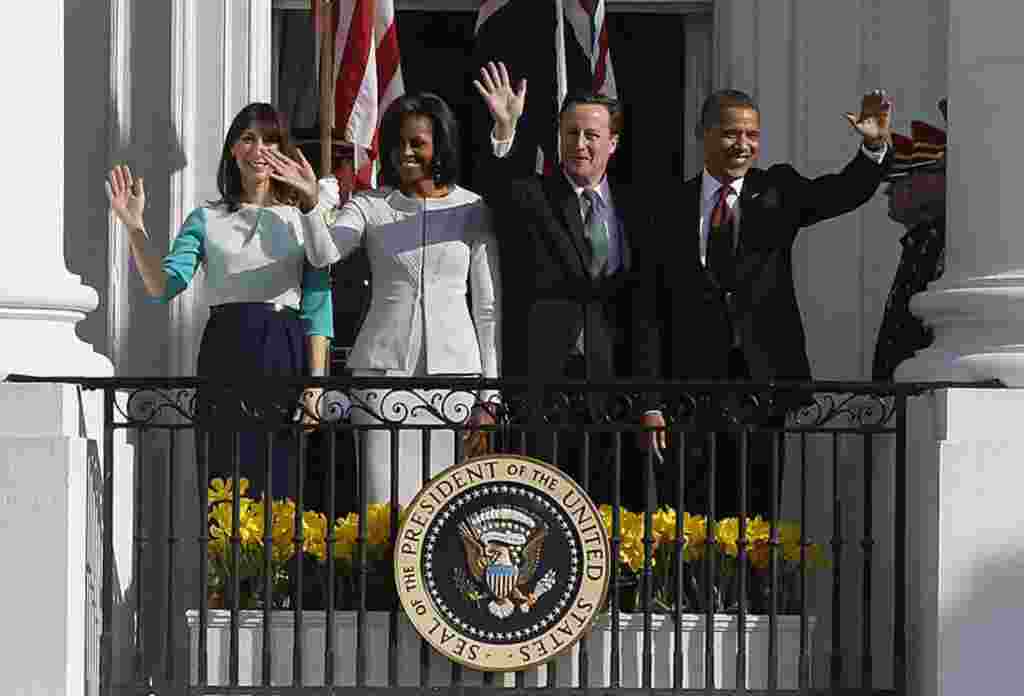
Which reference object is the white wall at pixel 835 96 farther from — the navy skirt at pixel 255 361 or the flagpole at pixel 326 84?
the navy skirt at pixel 255 361

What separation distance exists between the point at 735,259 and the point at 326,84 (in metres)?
2.41

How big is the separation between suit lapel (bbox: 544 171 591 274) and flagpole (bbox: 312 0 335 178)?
161 cm

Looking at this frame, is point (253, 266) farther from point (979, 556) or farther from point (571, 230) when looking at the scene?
point (979, 556)

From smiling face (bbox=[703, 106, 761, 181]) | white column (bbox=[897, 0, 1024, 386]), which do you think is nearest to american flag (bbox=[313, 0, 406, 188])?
smiling face (bbox=[703, 106, 761, 181])

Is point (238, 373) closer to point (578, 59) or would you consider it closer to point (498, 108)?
point (498, 108)

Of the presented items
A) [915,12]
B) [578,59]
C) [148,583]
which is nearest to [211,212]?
[148,583]

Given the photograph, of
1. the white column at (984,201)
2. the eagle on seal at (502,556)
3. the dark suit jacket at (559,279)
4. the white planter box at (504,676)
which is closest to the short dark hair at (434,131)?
the dark suit jacket at (559,279)

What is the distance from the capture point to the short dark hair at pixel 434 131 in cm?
1101

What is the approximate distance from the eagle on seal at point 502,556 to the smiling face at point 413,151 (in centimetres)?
151

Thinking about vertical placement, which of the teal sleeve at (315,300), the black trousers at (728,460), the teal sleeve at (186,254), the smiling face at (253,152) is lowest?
the black trousers at (728,460)

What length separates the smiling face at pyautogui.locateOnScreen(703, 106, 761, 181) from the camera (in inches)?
435

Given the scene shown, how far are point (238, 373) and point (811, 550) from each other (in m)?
2.45

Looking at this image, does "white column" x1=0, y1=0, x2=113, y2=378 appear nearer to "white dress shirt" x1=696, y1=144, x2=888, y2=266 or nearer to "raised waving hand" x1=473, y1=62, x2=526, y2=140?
"raised waving hand" x1=473, y1=62, x2=526, y2=140

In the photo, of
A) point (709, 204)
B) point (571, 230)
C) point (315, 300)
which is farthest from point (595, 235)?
point (315, 300)
